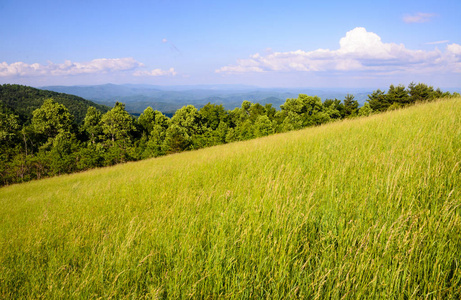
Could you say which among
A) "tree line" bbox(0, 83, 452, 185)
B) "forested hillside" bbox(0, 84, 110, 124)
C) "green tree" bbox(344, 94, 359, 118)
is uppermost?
"forested hillside" bbox(0, 84, 110, 124)

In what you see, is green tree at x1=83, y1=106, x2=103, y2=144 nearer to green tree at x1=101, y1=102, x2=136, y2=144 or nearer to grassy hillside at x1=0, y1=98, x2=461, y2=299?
green tree at x1=101, y1=102, x2=136, y2=144

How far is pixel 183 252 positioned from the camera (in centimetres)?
191

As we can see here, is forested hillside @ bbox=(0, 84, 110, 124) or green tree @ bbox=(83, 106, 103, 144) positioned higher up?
forested hillside @ bbox=(0, 84, 110, 124)

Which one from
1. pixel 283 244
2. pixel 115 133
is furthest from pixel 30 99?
pixel 283 244

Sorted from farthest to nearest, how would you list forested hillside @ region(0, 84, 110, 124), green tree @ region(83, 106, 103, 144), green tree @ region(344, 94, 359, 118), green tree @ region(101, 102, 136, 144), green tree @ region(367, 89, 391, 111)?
forested hillside @ region(0, 84, 110, 124) → green tree @ region(344, 94, 359, 118) → green tree @ region(367, 89, 391, 111) → green tree @ region(83, 106, 103, 144) → green tree @ region(101, 102, 136, 144)

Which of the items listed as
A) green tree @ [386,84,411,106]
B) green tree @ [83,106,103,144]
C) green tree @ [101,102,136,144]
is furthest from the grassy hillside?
green tree @ [386,84,411,106]

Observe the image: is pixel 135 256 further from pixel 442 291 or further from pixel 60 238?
pixel 442 291

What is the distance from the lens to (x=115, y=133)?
39.4m

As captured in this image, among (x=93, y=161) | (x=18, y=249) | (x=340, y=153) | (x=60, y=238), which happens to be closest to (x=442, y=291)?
(x=340, y=153)

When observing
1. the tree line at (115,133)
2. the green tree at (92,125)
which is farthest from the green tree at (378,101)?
the green tree at (92,125)

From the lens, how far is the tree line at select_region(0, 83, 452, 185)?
3284 centimetres

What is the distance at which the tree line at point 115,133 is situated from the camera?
3284 centimetres

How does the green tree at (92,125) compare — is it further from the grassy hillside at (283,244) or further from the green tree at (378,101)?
the green tree at (378,101)

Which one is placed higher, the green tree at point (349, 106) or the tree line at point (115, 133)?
the green tree at point (349, 106)
